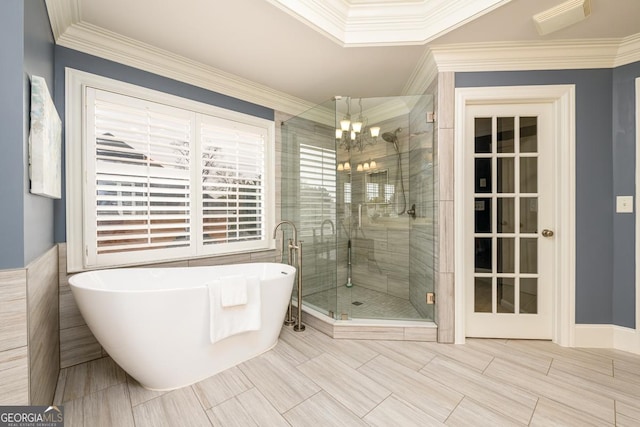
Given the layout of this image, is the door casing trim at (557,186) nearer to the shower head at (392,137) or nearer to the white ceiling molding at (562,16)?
the white ceiling molding at (562,16)

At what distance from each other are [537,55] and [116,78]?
3341 millimetres

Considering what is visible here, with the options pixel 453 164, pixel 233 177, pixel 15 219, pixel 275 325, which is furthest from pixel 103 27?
pixel 453 164

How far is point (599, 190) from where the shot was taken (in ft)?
6.63

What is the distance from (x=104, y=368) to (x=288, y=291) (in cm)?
138

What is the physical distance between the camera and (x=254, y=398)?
4.86 ft

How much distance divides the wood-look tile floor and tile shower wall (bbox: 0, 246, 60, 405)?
1.24 feet

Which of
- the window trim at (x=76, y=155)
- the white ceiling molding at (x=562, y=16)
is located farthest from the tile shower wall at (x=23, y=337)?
the white ceiling molding at (x=562, y=16)

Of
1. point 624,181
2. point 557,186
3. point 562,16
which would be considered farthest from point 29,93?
point 624,181

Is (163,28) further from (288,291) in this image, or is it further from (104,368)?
(104,368)

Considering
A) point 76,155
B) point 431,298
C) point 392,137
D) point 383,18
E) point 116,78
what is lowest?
point 431,298

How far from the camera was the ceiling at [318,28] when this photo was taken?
1622 mm

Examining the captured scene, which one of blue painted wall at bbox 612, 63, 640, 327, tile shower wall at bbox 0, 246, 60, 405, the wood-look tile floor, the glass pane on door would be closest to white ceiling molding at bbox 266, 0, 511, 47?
the glass pane on door

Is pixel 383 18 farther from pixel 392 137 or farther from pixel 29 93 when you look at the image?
pixel 29 93

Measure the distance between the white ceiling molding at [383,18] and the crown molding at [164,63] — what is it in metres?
1.08
